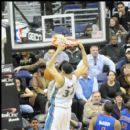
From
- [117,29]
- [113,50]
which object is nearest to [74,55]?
[113,50]

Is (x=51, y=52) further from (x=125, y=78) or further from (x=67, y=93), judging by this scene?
(x=67, y=93)

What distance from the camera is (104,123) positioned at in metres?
7.91

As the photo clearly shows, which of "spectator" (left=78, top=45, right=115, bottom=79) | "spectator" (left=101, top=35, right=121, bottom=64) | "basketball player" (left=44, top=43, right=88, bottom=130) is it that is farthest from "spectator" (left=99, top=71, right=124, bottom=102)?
"basketball player" (left=44, top=43, right=88, bottom=130)

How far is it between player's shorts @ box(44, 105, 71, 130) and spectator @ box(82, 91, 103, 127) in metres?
1.72

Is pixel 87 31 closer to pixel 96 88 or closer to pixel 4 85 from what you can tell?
pixel 96 88

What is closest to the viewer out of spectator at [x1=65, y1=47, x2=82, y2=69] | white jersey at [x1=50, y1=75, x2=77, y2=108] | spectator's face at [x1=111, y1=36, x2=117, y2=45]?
white jersey at [x1=50, y1=75, x2=77, y2=108]

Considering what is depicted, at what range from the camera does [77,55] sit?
1204 centimetres

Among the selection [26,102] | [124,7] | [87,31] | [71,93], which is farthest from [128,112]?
[124,7]

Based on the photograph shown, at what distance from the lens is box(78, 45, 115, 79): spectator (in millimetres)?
11586

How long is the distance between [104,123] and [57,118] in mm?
703

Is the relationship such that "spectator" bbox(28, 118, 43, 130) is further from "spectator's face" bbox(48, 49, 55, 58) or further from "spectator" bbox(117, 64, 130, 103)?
"spectator" bbox(117, 64, 130, 103)

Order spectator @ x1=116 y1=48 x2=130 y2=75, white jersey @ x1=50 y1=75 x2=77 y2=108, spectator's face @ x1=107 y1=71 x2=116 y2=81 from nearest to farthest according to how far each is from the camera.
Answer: white jersey @ x1=50 y1=75 x2=77 y2=108, spectator's face @ x1=107 y1=71 x2=116 y2=81, spectator @ x1=116 y1=48 x2=130 y2=75

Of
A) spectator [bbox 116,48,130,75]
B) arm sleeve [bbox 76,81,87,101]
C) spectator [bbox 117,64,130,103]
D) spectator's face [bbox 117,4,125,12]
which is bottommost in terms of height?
arm sleeve [bbox 76,81,87,101]

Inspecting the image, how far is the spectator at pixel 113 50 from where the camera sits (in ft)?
40.7
